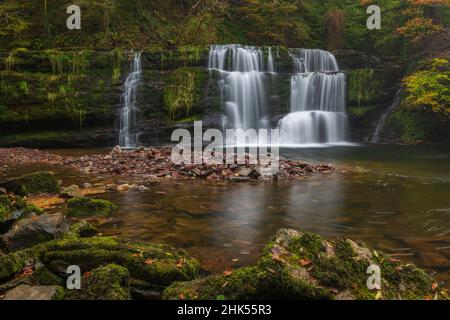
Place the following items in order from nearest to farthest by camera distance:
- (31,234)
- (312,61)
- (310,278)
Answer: (310,278) → (31,234) → (312,61)

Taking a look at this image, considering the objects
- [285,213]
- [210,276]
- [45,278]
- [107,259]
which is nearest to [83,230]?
[107,259]

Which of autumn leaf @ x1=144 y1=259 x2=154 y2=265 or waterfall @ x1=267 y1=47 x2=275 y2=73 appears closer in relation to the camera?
autumn leaf @ x1=144 y1=259 x2=154 y2=265

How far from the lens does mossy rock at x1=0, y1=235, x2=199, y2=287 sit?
4.09m

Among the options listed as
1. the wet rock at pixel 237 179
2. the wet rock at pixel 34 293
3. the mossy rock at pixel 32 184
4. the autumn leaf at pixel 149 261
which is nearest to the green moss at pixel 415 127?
the wet rock at pixel 237 179

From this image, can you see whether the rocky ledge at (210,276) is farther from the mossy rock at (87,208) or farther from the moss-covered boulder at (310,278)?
the mossy rock at (87,208)

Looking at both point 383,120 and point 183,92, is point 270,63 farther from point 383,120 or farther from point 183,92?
point 383,120

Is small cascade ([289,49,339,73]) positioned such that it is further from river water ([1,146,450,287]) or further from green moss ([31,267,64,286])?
green moss ([31,267,64,286])

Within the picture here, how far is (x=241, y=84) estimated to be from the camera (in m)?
22.2

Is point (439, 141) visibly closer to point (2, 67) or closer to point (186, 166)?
point (186, 166)

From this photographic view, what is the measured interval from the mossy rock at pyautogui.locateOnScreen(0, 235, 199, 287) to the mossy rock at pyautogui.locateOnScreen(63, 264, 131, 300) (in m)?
0.39

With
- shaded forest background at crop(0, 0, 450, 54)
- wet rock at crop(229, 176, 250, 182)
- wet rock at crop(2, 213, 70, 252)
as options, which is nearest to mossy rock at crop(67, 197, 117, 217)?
wet rock at crop(2, 213, 70, 252)

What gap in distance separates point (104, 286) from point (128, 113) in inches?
700

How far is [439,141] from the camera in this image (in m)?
23.0
